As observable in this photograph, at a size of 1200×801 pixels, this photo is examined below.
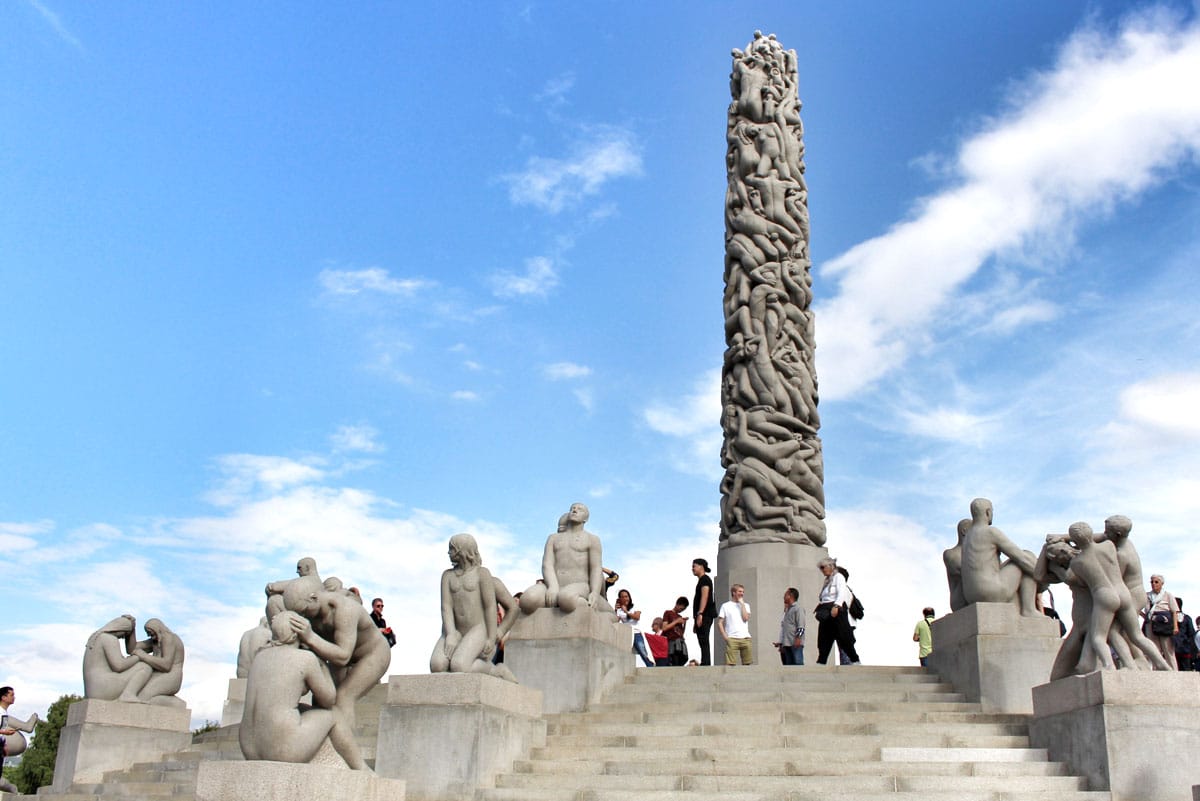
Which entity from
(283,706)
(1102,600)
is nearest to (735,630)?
(1102,600)

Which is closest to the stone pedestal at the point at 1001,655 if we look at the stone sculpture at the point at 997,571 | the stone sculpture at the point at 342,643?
the stone sculpture at the point at 997,571

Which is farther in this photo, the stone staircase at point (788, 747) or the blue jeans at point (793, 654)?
the blue jeans at point (793, 654)

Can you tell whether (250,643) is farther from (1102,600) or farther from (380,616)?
(1102,600)

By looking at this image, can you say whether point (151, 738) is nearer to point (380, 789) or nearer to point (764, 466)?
point (380, 789)

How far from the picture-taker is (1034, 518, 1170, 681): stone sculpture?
9.73 m

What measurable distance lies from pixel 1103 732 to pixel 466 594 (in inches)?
218

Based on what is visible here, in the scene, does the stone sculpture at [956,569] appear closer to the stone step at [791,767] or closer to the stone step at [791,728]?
the stone step at [791,728]

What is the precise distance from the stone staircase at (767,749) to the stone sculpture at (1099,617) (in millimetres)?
986

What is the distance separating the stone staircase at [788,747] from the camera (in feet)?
31.0

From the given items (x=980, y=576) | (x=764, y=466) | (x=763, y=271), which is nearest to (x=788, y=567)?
(x=764, y=466)

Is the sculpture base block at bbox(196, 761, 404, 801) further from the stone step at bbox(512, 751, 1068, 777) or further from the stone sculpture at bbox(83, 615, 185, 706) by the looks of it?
the stone sculpture at bbox(83, 615, 185, 706)

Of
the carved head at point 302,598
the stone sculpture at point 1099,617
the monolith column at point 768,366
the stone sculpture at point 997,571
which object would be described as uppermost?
the monolith column at point 768,366

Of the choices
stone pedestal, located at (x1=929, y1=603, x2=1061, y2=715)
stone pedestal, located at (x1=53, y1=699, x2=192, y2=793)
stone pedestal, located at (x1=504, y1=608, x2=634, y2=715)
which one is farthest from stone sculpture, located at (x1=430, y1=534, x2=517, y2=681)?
stone pedestal, located at (x1=53, y1=699, x2=192, y2=793)

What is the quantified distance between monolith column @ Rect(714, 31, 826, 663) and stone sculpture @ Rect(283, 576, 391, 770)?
11502 millimetres
